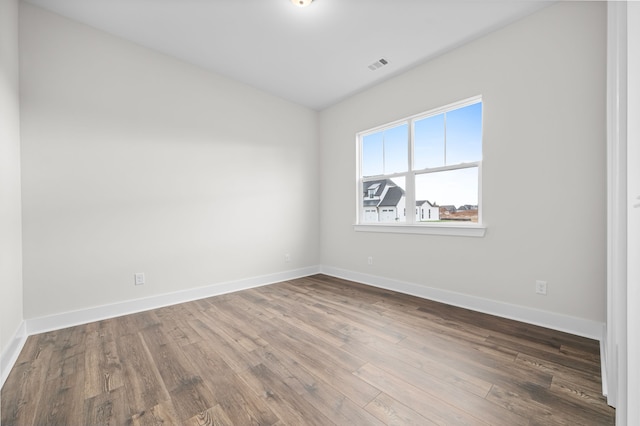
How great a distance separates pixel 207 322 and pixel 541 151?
3.45 m

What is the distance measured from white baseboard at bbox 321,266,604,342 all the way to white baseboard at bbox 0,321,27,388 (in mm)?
3430

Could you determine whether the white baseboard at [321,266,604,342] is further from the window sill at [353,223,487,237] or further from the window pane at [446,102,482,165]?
the window pane at [446,102,482,165]

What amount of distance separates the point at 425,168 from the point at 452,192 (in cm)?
46

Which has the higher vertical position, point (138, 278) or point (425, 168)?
point (425, 168)

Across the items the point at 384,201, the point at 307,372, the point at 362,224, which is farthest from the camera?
the point at 362,224

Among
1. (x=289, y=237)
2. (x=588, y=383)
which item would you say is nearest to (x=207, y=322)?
(x=289, y=237)

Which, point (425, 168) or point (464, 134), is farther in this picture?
point (425, 168)

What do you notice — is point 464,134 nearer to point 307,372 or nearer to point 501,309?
point 501,309

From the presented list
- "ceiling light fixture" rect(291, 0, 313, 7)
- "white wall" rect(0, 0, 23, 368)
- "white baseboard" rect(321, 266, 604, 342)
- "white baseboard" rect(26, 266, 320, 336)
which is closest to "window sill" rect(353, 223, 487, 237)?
"white baseboard" rect(321, 266, 604, 342)

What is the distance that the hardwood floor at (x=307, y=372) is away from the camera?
4.27 feet

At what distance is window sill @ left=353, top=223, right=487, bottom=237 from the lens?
2.68 m

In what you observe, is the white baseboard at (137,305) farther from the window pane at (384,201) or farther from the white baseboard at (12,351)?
the window pane at (384,201)

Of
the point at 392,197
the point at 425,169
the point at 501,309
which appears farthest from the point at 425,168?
the point at 501,309

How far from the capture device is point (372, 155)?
3869mm
